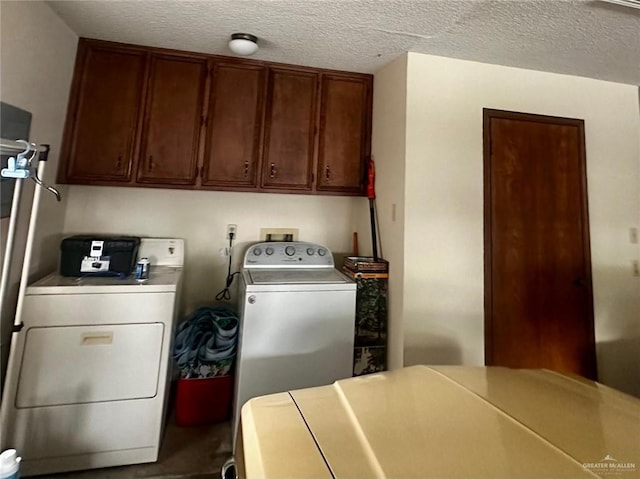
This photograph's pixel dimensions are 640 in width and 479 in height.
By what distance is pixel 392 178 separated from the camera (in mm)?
2158

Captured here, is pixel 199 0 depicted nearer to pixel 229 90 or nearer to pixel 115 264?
pixel 229 90

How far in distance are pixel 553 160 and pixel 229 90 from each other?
2342 millimetres

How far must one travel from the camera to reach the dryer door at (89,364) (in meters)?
1.60

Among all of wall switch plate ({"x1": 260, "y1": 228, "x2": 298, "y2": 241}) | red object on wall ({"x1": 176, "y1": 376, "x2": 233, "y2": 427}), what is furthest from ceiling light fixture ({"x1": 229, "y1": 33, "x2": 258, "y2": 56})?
red object on wall ({"x1": 176, "y1": 376, "x2": 233, "y2": 427})

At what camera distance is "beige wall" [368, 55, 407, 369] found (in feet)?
6.63

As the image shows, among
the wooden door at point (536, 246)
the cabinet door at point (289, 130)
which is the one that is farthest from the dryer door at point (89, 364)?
the wooden door at point (536, 246)

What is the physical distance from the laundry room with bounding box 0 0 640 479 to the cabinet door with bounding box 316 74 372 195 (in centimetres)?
1

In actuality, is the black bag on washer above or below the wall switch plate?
below

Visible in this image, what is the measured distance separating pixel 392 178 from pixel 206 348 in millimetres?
1668

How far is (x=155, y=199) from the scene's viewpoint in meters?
2.45

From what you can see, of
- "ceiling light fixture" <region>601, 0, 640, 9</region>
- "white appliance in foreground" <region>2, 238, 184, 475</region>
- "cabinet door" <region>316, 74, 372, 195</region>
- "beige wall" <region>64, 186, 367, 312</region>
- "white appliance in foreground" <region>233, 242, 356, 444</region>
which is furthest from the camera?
"cabinet door" <region>316, 74, 372, 195</region>

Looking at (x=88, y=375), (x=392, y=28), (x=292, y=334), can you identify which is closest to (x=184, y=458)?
(x=88, y=375)

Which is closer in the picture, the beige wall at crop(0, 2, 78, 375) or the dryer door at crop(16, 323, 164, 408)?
the beige wall at crop(0, 2, 78, 375)

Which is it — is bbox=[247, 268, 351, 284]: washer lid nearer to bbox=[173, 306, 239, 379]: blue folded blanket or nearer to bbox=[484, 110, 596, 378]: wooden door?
bbox=[173, 306, 239, 379]: blue folded blanket
